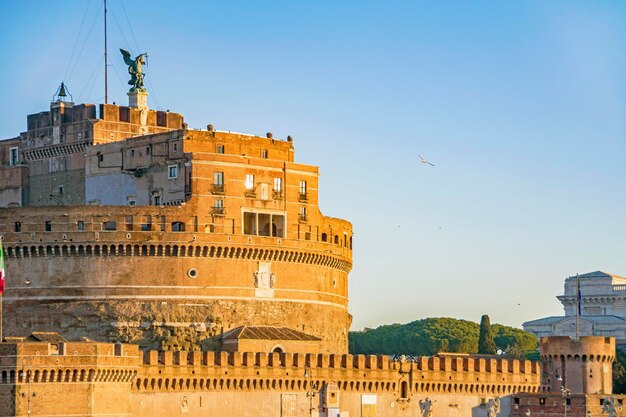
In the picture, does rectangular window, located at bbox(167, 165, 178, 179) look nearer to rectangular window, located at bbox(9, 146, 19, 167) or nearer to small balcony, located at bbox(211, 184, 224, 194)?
small balcony, located at bbox(211, 184, 224, 194)

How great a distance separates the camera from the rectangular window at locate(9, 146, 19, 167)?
139 meters

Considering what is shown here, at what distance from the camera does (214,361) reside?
11438cm

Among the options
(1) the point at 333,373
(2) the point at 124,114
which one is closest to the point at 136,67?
(2) the point at 124,114

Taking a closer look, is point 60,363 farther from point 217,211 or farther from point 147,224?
point 217,211

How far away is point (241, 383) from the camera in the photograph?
116 m

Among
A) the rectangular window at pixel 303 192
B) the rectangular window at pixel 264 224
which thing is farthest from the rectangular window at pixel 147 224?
the rectangular window at pixel 303 192

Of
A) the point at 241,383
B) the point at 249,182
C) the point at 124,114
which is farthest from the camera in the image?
the point at 124,114

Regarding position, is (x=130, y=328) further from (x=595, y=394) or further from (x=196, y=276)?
(x=595, y=394)

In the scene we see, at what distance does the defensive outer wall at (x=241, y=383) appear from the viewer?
102 m

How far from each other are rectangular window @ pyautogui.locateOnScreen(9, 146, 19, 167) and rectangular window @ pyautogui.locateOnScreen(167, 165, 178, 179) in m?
16.5

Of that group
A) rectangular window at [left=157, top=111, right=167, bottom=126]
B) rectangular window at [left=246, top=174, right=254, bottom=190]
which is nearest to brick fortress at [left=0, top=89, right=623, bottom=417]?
rectangular window at [left=246, top=174, right=254, bottom=190]

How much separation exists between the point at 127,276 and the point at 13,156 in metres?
21.2

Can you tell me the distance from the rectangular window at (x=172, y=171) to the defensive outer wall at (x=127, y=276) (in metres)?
3.49

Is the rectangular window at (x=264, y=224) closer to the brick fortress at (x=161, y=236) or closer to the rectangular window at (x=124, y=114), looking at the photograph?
the brick fortress at (x=161, y=236)
